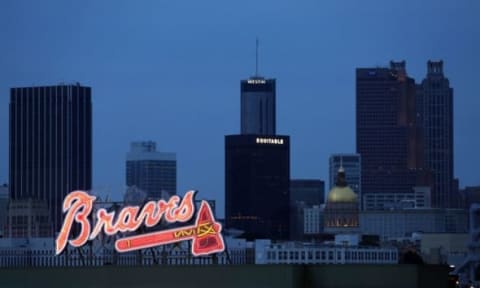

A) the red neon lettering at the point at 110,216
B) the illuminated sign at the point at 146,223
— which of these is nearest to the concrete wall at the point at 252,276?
the illuminated sign at the point at 146,223

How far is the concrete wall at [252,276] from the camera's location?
56.0 meters

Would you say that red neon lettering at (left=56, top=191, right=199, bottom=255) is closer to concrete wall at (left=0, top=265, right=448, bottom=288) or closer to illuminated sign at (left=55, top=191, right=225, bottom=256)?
illuminated sign at (left=55, top=191, right=225, bottom=256)

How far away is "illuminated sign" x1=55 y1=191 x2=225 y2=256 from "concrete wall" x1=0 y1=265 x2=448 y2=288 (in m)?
9.76

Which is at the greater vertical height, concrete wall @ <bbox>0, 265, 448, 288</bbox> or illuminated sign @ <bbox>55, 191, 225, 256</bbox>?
illuminated sign @ <bbox>55, 191, 225, 256</bbox>

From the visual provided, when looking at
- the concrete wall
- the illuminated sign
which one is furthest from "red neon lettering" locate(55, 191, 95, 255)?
the concrete wall

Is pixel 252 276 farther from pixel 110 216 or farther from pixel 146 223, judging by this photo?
pixel 110 216

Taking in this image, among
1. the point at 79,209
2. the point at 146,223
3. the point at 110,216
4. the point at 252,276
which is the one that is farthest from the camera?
the point at 110,216

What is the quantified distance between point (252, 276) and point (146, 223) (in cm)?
1446

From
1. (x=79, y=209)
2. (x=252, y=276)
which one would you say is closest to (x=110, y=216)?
(x=79, y=209)

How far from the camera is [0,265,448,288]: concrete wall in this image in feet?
184

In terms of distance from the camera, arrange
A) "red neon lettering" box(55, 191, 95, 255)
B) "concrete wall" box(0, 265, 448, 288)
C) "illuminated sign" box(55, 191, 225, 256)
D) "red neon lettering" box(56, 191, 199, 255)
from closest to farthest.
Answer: "concrete wall" box(0, 265, 448, 288) < "illuminated sign" box(55, 191, 225, 256) < "red neon lettering" box(55, 191, 95, 255) < "red neon lettering" box(56, 191, 199, 255)

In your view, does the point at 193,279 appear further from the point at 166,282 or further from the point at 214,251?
the point at 214,251

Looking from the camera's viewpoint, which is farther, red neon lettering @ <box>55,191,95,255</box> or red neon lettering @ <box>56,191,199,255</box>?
red neon lettering @ <box>56,191,199,255</box>

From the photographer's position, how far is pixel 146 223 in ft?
231
